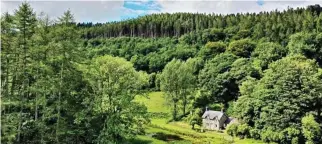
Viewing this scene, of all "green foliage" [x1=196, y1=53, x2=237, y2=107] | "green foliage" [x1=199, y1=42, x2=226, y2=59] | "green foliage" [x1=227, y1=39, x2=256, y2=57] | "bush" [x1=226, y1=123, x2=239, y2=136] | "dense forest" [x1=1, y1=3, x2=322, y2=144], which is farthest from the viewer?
"green foliage" [x1=199, y1=42, x2=226, y2=59]

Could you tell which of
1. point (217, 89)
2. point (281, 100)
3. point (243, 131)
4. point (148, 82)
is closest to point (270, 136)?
point (243, 131)

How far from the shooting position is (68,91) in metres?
38.2

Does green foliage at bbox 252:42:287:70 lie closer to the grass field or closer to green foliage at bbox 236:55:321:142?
green foliage at bbox 236:55:321:142

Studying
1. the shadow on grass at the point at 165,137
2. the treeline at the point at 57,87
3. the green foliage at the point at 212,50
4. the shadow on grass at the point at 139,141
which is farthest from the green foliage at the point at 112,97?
the green foliage at the point at 212,50

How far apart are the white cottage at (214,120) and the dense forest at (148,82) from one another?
2.17 metres

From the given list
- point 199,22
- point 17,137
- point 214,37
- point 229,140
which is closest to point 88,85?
point 17,137

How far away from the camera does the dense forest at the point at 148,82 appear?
3519 cm

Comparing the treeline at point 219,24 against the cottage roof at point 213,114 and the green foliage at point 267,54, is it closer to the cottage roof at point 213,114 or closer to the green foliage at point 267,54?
the green foliage at point 267,54

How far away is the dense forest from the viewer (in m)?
35.2

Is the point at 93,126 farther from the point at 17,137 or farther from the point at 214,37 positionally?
the point at 214,37

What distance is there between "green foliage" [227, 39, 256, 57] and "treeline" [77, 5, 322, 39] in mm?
8554

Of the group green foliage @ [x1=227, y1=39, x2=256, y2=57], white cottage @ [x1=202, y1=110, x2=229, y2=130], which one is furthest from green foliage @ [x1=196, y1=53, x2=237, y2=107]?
green foliage @ [x1=227, y1=39, x2=256, y2=57]

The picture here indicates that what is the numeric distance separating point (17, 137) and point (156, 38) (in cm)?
13669

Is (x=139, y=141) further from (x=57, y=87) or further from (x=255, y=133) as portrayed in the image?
(x=255, y=133)
